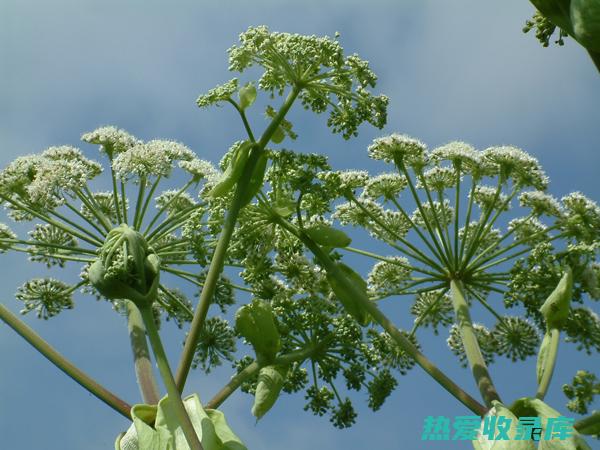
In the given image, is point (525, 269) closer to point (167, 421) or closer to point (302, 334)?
point (302, 334)

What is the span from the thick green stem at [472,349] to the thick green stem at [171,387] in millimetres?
1709

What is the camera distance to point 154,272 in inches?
136

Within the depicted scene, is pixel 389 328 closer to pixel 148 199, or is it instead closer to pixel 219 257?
pixel 219 257

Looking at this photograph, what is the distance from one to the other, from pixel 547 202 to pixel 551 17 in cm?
387

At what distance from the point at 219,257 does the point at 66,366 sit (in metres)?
0.84

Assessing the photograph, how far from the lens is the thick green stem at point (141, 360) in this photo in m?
4.05

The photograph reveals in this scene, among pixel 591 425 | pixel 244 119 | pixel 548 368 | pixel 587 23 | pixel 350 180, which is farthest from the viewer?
pixel 350 180

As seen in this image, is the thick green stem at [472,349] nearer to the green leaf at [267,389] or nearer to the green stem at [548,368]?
the green stem at [548,368]

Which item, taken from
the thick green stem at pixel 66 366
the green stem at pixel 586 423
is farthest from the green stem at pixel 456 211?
the thick green stem at pixel 66 366

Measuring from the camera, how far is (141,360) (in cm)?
445

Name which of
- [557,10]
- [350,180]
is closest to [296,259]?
[350,180]

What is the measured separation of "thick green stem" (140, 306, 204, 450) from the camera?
302 cm

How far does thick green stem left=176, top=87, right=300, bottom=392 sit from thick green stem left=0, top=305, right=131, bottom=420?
0.31m

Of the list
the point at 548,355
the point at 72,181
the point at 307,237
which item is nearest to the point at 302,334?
the point at 307,237
